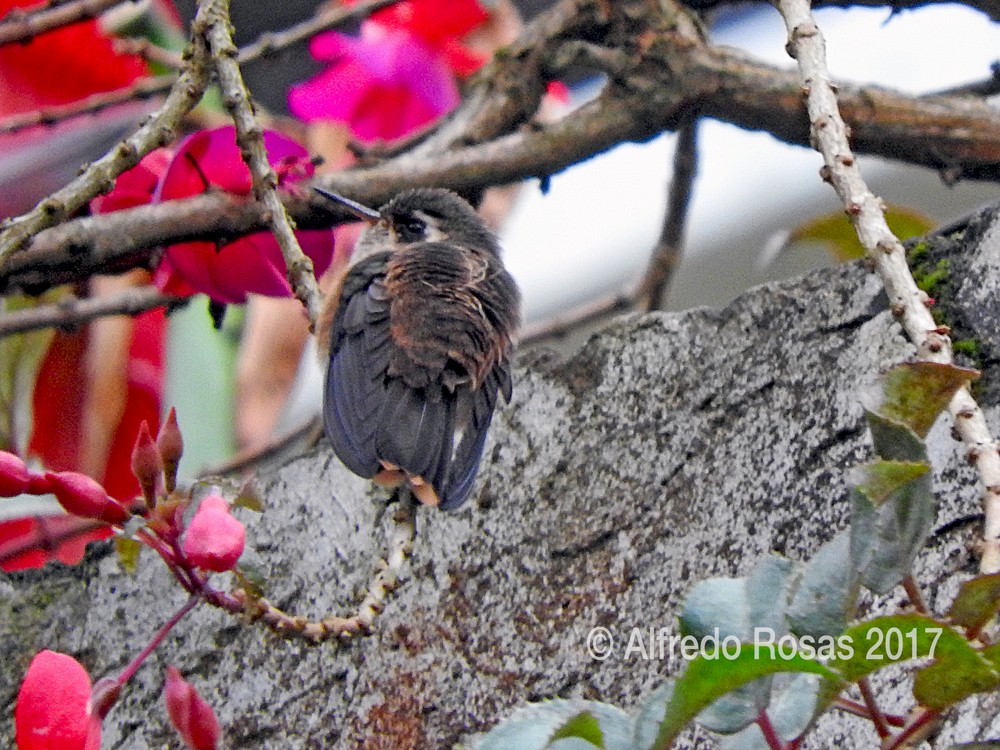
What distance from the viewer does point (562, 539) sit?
1.59 m

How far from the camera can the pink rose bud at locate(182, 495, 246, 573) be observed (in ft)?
3.41

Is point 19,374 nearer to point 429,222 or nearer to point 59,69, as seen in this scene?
point 59,69

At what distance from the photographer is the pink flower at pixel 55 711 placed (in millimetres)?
1018

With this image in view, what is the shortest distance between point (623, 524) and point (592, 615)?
0.12m

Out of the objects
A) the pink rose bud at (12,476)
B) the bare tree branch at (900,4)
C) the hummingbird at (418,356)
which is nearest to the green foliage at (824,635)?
the pink rose bud at (12,476)

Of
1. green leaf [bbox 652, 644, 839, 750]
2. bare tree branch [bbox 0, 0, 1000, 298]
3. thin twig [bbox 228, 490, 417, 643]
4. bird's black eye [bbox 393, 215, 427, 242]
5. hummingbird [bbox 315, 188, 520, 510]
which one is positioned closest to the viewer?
green leaf [bbox 652, 644, 839, 750]

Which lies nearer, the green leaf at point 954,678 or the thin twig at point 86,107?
the green leaf at point 954,678

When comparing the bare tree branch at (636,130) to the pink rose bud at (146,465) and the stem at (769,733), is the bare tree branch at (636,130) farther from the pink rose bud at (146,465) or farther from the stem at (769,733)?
the stem at (769,733)

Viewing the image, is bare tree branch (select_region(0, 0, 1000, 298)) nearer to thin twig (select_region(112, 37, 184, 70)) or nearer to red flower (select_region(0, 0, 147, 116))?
thin twig (select_region(112, 37, 184, 70))

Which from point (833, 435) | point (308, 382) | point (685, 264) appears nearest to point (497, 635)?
point (833, 435)

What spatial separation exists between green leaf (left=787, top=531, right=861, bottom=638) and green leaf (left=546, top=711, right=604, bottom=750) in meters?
0.14

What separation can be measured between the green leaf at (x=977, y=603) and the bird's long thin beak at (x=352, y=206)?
118 centimetres

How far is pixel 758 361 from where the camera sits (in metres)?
1.62

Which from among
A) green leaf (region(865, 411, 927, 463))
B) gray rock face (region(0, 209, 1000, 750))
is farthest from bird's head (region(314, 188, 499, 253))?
green leaf (region(865, 411, 927, 463))
